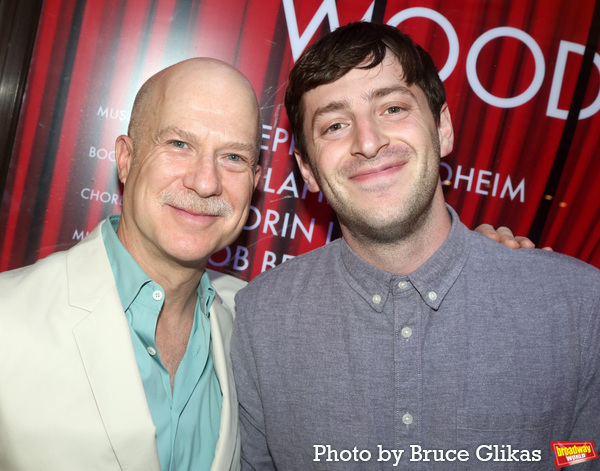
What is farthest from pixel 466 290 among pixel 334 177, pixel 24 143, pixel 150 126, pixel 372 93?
pixel 24 143

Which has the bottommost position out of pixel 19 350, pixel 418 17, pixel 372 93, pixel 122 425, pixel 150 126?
pixel 122 425

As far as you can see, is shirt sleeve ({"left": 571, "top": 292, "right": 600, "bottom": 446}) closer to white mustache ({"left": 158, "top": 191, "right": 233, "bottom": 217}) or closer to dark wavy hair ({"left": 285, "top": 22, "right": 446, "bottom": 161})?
dark wavy hair ({"left": 285, "top": 22, "right": 446, "bottom": 161})

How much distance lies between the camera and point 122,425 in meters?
1.46

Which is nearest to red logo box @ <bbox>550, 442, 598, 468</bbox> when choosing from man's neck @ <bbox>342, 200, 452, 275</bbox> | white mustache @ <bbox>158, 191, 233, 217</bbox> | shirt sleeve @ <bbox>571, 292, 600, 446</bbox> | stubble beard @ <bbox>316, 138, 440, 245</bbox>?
shirt sleeve @ <bbox>571, 292, 600, 446</bbox>

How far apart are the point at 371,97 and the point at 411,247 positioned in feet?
2.04

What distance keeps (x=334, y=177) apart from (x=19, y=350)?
126cm

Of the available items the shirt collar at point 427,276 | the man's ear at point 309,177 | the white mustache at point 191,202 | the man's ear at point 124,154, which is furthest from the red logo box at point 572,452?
the man's ear at point 124,154

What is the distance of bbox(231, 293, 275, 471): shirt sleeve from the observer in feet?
6.35

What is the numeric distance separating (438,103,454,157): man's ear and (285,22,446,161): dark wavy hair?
50mm

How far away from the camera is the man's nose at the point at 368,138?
1745 millimetres

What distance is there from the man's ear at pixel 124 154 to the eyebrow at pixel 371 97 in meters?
0.79

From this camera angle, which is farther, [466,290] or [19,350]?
[466,290]

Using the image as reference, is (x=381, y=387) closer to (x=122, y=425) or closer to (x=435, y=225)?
(x=435, y=225)

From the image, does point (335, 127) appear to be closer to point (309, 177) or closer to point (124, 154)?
point (309, 177)
